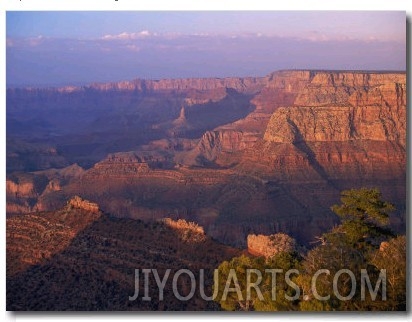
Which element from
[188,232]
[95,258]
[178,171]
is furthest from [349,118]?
[95,258]

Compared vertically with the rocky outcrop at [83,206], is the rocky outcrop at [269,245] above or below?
below

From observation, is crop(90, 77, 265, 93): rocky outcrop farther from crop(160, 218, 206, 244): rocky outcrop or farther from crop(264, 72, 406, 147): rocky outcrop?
crop(160, 218, 206, 244): rocky outcrop

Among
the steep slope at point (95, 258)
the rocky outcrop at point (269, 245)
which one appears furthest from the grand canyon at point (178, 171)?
the rocky outcrop at point (269, 245)

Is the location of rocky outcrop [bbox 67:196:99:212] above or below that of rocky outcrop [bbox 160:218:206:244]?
above

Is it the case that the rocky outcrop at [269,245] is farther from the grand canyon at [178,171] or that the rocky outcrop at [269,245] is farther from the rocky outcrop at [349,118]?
the rocky outcrop at [349,118]

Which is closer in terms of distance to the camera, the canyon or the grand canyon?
the grand canyon

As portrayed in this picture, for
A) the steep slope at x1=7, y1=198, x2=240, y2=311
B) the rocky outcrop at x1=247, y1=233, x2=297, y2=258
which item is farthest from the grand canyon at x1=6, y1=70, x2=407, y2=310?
the rocky outcrop at x1=247, y1=233, x2=297, y2=258
